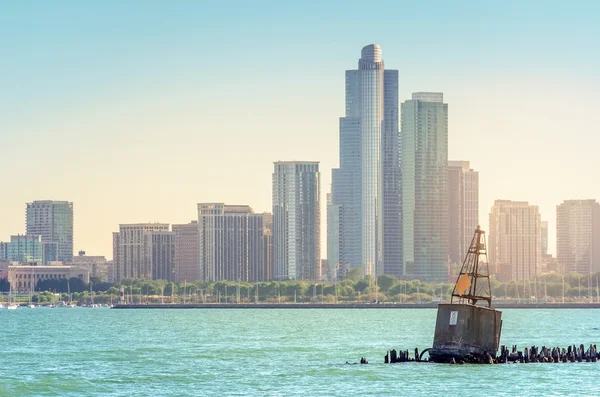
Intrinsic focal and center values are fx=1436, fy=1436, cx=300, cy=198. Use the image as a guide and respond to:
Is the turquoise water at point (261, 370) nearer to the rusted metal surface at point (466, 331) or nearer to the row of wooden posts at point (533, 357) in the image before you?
the row of wooden posts at point (533, 357)

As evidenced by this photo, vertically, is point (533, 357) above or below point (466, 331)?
below

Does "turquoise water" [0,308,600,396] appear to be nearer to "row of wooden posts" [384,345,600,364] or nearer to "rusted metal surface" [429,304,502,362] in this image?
"row of wooden posts" [384,345,600,364]

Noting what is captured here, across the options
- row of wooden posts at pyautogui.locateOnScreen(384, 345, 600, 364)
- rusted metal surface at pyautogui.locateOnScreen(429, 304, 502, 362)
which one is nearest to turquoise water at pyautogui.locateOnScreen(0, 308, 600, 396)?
row of wooden posts at pyautogui.locateOnScreen(384, 345, 600, 364)

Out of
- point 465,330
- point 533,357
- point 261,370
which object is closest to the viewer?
point 465,330

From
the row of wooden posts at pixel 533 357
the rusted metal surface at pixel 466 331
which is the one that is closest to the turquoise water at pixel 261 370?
the row of wooden posts at pixel 533 357

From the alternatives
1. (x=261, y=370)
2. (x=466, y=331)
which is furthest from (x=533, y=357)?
(x=261, y=370)

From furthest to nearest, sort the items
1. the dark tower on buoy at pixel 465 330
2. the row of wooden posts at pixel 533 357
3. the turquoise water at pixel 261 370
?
1. the row of wooden posts at pixel 533 357
2. the dark tower on buoy at pixel 465 330
3. the turquoise water at pixel 261 370

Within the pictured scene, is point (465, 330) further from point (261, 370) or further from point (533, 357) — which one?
point (261, 370)

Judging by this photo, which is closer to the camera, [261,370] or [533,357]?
[533,357]

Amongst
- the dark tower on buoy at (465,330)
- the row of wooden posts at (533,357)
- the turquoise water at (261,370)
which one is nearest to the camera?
the turquoise water at (261,370)

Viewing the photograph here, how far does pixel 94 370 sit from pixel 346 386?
25.2 m

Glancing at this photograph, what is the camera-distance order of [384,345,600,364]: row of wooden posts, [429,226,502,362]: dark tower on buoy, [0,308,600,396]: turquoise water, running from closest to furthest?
1. [0,308,600,396]: turquoise water
2. [429,226,502,362]: dark tower on buoy
3. [384,345,600,364]: row of wooden posts

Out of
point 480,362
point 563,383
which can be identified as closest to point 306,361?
point 480,362

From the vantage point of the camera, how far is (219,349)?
131250 millimetres
